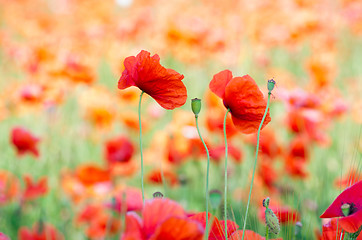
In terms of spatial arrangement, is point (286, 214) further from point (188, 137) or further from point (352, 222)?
point (188, 137)

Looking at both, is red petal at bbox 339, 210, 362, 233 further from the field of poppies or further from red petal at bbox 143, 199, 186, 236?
red petal at bbox 143, 199, 186, 236

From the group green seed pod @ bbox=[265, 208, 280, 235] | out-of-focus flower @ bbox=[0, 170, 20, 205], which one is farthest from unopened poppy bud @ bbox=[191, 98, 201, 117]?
out-of-focus flower @ bbox=[0, 170, 20, 205]

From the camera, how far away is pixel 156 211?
1.06 feet

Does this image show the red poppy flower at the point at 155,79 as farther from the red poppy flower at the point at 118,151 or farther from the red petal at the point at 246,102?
the red poppy flower at the point at 118,151

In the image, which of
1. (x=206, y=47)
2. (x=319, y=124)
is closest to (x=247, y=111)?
(x=319, y=124)

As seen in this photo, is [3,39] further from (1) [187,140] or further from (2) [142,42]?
(1) [187,140]

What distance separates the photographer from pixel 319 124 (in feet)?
4.41

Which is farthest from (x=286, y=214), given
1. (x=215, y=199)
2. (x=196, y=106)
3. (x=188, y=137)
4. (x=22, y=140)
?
(x=22, y=140)

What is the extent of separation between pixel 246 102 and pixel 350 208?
133 millimetres

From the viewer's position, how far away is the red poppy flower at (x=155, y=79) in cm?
41

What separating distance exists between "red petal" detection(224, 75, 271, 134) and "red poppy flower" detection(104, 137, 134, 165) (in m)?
0.87

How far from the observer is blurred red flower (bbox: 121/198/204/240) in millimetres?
294

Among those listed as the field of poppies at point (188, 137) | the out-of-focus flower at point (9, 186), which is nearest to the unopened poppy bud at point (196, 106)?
the field of poppies at point (188, 137)

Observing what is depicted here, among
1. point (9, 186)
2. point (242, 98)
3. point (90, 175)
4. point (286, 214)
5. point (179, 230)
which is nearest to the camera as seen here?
point (179, 230)
